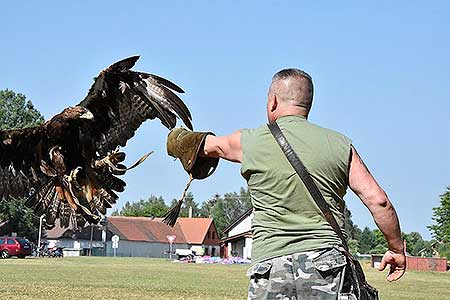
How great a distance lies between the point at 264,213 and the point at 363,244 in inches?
6322

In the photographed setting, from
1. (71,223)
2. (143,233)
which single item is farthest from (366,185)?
(143,233)

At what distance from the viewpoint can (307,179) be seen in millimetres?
4637

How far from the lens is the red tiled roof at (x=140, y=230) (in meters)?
99.6

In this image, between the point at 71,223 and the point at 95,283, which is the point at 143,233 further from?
the point at 71,223

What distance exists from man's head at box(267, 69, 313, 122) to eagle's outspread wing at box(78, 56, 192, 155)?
17.4 ft

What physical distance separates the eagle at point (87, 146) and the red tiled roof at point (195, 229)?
324 feet

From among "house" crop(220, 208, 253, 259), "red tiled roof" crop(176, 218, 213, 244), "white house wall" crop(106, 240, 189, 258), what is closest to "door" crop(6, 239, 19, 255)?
"house" crop(220, 208, 253, 259)

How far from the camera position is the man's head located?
4773mm

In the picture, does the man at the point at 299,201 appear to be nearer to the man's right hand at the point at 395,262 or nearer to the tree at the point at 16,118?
the man's right hand at the point at 395,262

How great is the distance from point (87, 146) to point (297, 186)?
653cm

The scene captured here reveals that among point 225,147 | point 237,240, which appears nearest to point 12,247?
point 237,240

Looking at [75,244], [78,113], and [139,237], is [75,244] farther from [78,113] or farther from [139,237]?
[78,113]

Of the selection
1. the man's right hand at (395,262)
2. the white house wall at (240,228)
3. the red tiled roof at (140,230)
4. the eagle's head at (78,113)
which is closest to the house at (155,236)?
the red tiled roof at (140,230)

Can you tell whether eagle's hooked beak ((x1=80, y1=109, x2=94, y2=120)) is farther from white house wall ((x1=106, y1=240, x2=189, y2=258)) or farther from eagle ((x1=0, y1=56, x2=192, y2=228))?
white house wall ((x1=106, y1=240, x2=189, y2=258))
